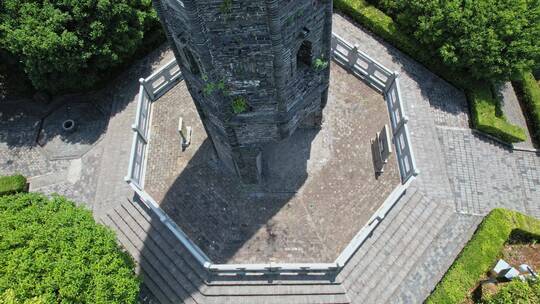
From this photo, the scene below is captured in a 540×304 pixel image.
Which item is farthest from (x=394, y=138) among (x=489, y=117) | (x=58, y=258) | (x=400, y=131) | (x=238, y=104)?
(x=58, y=258)

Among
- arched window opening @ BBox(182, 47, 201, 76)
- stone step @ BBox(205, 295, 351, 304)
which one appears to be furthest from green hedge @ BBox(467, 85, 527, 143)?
arched window opening @ BBox(182, 47, 201, 76)

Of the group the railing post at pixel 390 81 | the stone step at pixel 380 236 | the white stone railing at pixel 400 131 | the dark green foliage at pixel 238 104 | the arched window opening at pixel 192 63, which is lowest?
the stone step at pixel 380 236

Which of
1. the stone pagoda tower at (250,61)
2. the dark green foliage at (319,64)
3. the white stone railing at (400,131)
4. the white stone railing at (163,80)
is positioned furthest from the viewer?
the white stone railing at (163,80)

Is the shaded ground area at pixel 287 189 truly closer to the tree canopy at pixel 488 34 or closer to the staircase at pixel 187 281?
the staircase at pixel 187 281

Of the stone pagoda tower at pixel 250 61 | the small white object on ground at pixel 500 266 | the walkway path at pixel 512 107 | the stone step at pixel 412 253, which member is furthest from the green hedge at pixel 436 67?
the stone pagoda tower at pixel 250 61

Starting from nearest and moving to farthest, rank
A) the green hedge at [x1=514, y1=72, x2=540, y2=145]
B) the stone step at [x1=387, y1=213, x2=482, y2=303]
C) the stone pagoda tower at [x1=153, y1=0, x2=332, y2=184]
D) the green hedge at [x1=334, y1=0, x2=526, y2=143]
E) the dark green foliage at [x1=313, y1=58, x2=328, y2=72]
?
the stone pagoda tower at [x1=153, y1=0, x2=332, y2=184], the dark green foliage at [x1=313, y1=58, x2=328, y2=72], the stone step at [x1=387, y1=213, x2=482, y2=303], the green hedge at [x1=334, y1=0, x2=526, y2=143], the green hedge at [x1=514, y1=72, x2=540, y2=145]

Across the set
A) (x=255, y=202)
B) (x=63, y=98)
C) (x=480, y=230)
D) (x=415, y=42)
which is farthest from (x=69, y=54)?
(x=480, y=230)

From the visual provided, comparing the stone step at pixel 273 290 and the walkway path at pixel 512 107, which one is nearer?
the stone step at pixel 273 290

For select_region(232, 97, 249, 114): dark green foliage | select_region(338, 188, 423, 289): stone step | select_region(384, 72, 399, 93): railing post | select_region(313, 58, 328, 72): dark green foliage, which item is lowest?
select_region(338, 188, 423, 289): stone step

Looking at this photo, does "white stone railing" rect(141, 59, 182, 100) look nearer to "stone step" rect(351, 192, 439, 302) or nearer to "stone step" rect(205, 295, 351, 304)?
"stone step" rect(205, 295, 351, 304)
